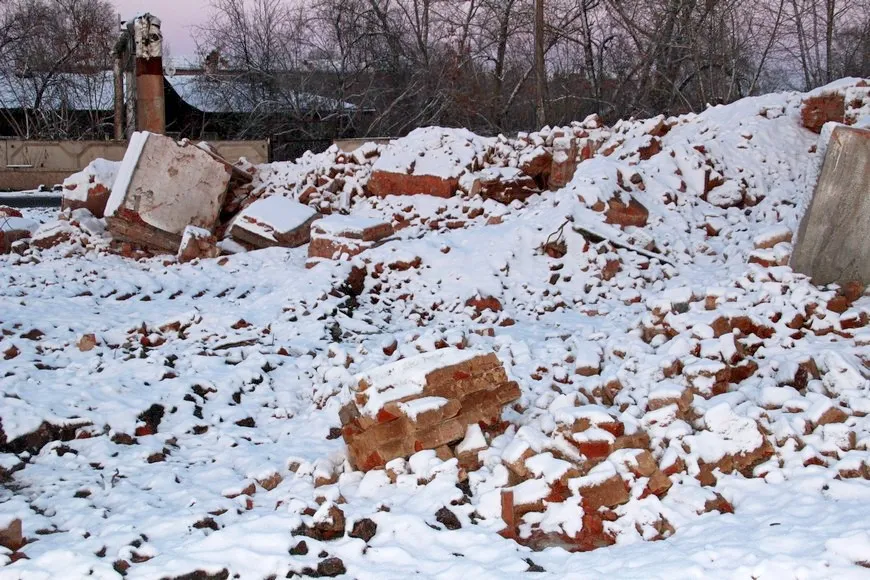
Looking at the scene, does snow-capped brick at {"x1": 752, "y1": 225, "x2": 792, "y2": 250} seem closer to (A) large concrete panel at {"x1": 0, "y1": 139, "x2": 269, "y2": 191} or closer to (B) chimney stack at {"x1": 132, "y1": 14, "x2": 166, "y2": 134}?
(B) chimney stack at {"x1": 132, "y1": 14, "x2": 166, "y2": 134}

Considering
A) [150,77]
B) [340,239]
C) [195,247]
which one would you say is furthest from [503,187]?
[150,77]

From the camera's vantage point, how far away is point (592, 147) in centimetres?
1089

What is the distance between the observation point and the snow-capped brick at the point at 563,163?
10.6 metres

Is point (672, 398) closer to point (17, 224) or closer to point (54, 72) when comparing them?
point (17, 224)

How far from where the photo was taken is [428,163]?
10797 mm

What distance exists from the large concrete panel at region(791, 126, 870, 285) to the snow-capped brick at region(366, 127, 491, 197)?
5133 mm

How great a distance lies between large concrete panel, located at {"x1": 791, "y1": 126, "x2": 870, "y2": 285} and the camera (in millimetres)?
6113

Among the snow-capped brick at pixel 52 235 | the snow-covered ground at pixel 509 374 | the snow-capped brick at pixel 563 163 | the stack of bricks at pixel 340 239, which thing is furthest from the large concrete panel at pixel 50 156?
the snow-capped brick at pixel 563 163

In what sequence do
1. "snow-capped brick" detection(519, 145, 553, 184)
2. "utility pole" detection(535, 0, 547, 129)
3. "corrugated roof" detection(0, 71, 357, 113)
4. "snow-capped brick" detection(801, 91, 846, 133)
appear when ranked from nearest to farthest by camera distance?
"snow-capped brick" detection(801, 91, 846, 133), "snow-capped brick" detection(519, 145, 553, 184), "utility pole" detection(535, 0, 547, 129), "corrugated roof" detection(0, 71, 357, 113)

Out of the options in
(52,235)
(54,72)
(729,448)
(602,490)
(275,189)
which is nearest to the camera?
(602,490)

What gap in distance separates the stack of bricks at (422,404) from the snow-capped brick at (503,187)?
5.72 m

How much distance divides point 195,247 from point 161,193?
3.40 ft

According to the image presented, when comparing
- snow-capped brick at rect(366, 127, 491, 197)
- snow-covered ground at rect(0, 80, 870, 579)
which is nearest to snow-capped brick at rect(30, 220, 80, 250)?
snow-covered ground at rect(0, 80, 870, 579)

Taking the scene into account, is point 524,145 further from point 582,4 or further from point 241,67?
point 241,67
